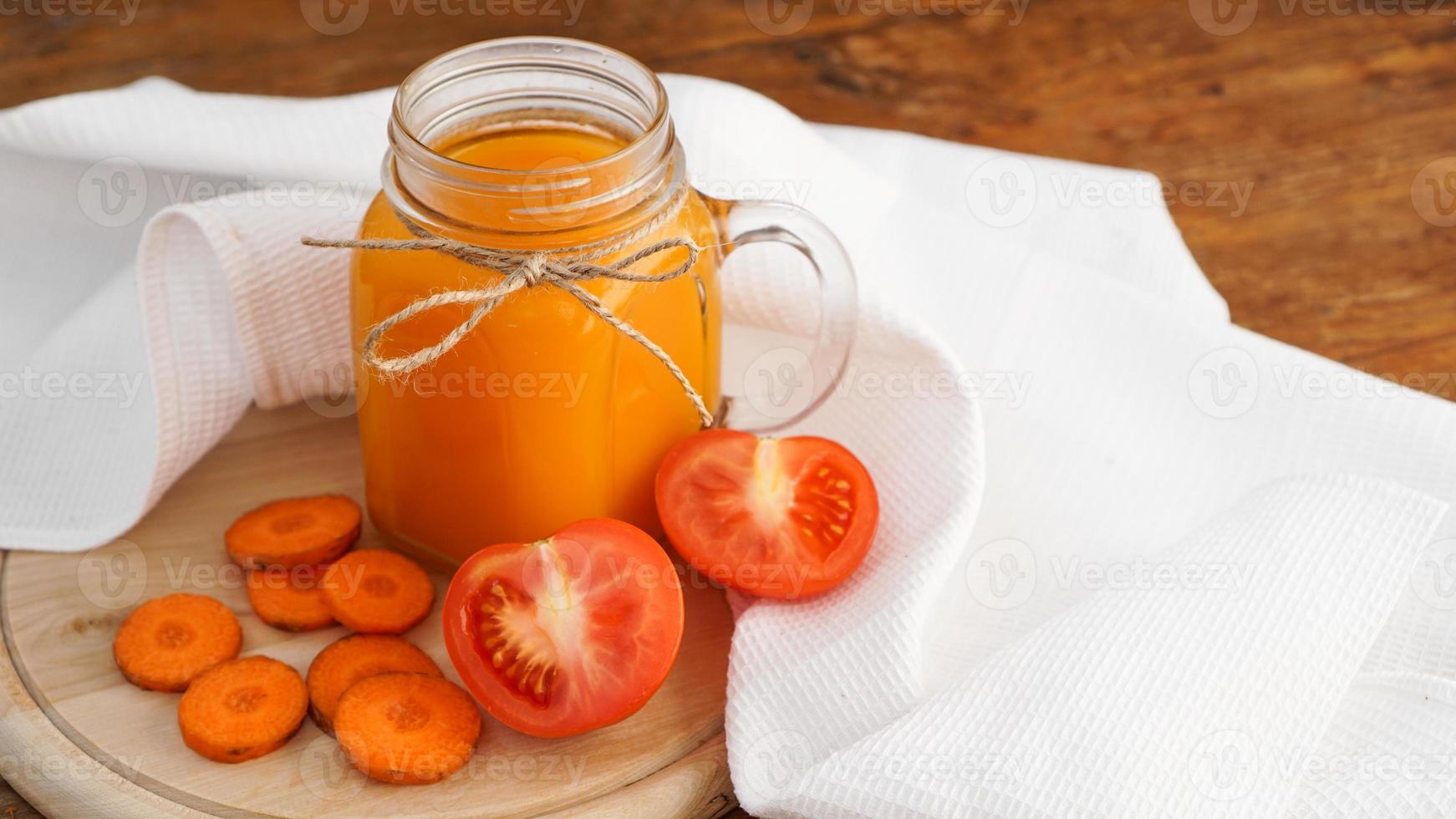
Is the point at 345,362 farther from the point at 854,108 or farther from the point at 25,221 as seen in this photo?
the point at 854,108

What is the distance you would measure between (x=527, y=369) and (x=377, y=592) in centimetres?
25

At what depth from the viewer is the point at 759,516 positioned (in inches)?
44.3

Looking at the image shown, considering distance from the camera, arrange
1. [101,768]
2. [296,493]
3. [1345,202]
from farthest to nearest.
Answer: [1345,202], [296,493], [101,768]

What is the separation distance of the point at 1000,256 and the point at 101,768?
0.93 metres

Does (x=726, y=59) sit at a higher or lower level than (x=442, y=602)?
higher

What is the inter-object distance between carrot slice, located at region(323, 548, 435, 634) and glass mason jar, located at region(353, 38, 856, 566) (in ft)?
0.12

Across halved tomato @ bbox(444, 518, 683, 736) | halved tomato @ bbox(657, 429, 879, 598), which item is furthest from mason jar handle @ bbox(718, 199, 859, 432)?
halved tomato @ bbox(444, 518, 683, 736)

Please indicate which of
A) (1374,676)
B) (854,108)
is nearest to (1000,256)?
(854,108)

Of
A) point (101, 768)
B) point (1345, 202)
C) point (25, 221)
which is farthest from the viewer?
point (1345, 202)

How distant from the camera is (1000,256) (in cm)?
145

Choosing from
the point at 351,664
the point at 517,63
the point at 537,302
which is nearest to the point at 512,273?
the point at 537,302

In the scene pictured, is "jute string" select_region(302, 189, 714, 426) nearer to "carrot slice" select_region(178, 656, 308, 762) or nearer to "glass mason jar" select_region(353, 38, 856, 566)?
"glass mason jar" select_region(353, 38, 856, 566)

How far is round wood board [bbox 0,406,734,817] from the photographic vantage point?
101cm

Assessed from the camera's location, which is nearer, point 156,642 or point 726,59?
point 156,642
